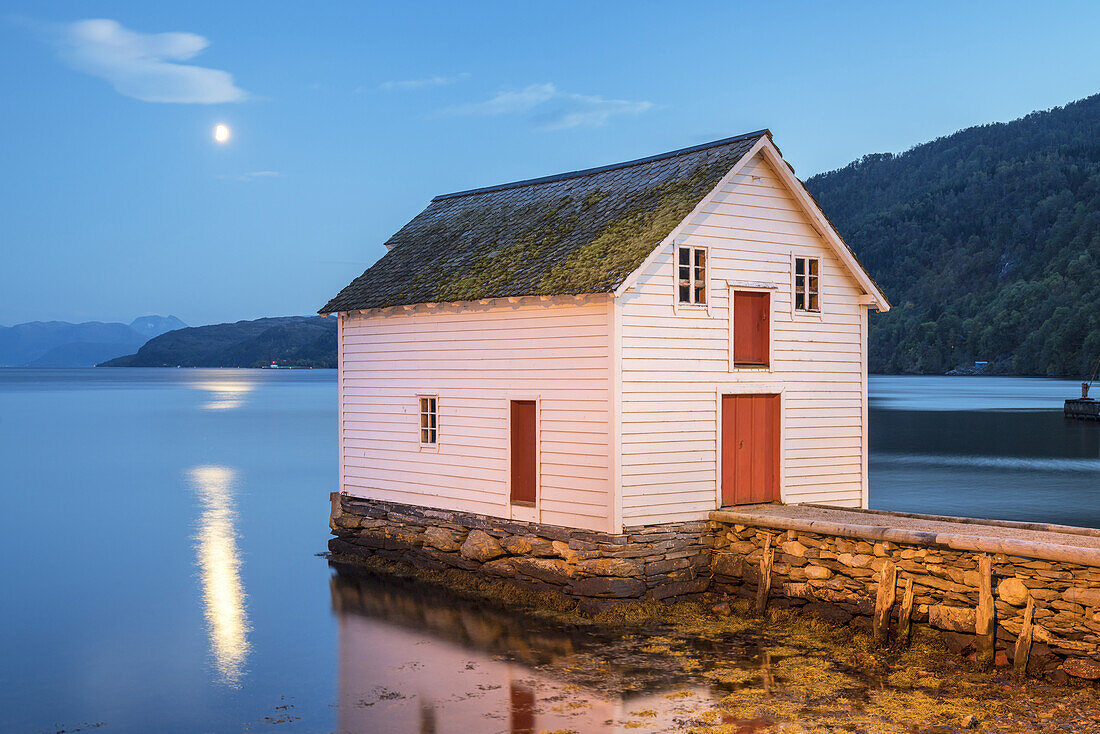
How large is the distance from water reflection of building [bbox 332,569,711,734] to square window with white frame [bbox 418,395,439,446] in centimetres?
300

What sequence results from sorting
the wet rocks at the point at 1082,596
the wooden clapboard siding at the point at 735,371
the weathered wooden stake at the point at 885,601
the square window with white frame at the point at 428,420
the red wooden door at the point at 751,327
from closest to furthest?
1. the wet rocks at the point at 1082,596
2. the weathered wooden stake at the point at 885,601
3. the wooden clapboard siding at the point at 735,371
4. the red wooden door at the point at 751,327
5. the square window with white frame at the point at 428,420

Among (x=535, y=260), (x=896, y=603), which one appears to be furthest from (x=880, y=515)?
(x=535, y=260)

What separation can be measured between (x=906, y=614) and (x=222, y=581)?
15389mm

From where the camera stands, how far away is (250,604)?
21.1 metres

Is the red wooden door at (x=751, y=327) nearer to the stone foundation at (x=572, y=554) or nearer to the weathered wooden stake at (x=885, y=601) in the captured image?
the stone foundation at (x=572, y=554)

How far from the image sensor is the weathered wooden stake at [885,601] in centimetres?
1450

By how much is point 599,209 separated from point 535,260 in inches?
66.5

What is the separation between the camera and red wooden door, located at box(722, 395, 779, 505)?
59.0 feet

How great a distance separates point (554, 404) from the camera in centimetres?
1769

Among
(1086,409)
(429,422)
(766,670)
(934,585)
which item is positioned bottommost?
(1086,409)

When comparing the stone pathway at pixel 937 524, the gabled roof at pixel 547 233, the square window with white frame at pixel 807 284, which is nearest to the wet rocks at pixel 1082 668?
the stone pathway at pixel 937 524

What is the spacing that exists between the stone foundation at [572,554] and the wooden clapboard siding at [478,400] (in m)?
0.30

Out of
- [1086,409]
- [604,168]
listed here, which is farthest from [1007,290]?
[604,168]

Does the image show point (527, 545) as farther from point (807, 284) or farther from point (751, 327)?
point (807, 284)
